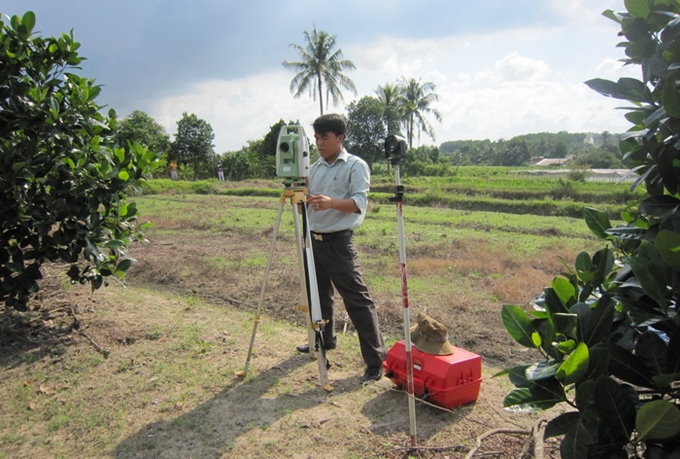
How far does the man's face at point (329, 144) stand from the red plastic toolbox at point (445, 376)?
1492 millimetres

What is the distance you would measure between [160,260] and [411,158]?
36402mm

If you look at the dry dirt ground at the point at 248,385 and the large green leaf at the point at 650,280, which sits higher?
the large green leaf at the point at 650,280

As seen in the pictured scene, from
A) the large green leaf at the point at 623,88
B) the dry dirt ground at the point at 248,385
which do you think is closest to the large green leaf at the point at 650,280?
the large green leaf at the point at 623,88

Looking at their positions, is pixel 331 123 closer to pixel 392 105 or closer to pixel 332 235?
pixel 332 235

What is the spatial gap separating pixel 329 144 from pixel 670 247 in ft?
8.89

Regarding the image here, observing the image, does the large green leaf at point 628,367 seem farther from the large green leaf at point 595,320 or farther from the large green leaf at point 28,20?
the large green leaf at point 28,20

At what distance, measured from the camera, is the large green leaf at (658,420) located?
3.06 ft

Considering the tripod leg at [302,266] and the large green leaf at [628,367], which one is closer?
the large green leaf at [628,367]

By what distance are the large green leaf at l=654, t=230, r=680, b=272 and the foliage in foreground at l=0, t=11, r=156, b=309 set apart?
150 inches

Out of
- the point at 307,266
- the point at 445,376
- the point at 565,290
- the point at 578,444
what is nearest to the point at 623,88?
the point at 565,290

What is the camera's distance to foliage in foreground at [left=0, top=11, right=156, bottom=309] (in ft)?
12.0

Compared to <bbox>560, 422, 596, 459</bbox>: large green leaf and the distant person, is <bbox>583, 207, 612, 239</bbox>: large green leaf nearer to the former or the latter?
<bbox>560, 422, 596, 459</bbox>: large green leaf

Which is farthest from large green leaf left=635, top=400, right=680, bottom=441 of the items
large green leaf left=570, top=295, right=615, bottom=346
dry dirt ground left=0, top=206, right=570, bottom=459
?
dry dirt ground left=0, top=206, right=570, bottom=459

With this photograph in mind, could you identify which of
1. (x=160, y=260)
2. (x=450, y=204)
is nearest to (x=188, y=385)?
(x=160, y=260)
